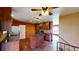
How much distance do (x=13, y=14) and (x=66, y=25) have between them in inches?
29.4

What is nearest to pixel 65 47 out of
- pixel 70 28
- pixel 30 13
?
pixel 70 28

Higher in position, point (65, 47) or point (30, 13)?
point (30, 13)

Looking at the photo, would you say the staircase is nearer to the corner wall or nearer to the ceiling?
the corner wall

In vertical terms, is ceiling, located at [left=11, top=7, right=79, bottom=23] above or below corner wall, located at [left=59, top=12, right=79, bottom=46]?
above

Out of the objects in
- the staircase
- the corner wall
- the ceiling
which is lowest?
the staircase

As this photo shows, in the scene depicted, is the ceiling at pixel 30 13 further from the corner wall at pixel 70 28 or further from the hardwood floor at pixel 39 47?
the hardwood floor at pixel 39 47

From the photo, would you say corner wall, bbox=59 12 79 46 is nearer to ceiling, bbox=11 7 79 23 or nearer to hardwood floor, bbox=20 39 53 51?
ceiling, bbox=11 7 79 23

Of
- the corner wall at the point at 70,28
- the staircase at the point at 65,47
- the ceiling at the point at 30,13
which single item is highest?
the ceiling at the point at 30,13

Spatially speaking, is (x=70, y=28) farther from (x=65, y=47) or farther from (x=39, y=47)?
(x=39, y=47)

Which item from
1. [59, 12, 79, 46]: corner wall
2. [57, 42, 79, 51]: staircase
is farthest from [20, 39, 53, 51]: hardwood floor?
[59, 12, 79, 46]: corner wall

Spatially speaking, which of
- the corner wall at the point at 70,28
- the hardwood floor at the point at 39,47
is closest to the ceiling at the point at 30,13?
the corner wall at the point at 70,28

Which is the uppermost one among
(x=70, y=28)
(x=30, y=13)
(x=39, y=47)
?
(x=30, y=13)

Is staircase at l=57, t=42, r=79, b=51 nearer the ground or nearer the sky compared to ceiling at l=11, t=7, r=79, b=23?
nearer the ground

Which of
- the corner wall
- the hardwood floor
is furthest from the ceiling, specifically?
the hardwood floor
